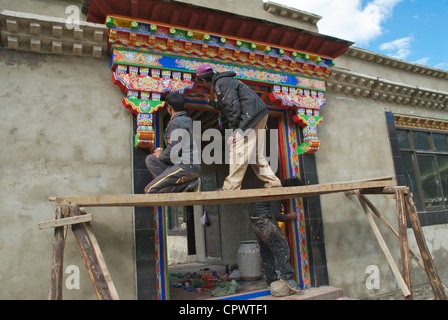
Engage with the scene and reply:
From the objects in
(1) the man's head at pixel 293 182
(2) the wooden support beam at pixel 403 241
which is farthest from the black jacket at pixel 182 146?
(2) the wooden support beam at pixel 403 241

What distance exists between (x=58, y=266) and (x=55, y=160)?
6.28ft

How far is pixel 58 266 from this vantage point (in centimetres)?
298

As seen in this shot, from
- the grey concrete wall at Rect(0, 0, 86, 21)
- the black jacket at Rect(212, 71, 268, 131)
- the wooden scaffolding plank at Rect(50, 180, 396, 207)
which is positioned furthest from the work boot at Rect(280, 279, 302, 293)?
the grey concrete wall at Rect(0, 0, 86, 21)

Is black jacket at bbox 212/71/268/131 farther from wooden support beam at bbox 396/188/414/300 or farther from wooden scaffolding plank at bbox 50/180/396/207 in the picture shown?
wooden support beam at bbox 396/188/414/300

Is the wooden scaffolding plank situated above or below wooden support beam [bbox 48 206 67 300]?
above

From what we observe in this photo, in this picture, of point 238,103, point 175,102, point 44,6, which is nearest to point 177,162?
point 175,102

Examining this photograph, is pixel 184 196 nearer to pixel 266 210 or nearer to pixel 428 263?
pixel 266 210

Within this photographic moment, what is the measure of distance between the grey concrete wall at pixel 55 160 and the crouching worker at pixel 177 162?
0.79 m

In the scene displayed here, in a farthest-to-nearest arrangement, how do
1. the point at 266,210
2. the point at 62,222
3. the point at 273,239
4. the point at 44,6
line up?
1. the point at 266,210
2. the point at 273,239
3. the point at 44,6
4. the point at 62,222

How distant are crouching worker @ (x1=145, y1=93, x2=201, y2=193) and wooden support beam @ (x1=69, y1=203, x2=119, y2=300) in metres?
0.95

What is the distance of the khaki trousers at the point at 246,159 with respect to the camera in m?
4.49

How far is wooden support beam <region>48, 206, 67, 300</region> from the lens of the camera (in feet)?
9.46
